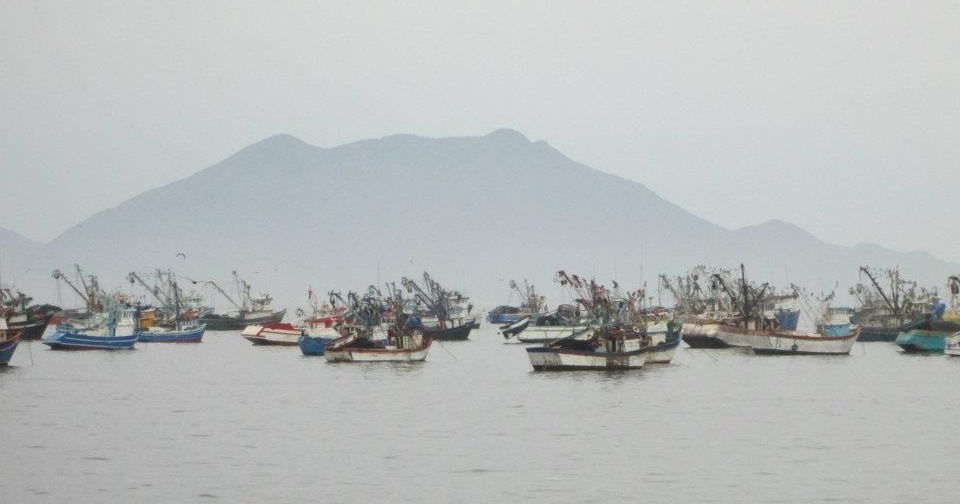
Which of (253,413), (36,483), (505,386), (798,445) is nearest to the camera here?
(36,483)

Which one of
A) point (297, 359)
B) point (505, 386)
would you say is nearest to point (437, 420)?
point (505, 386)

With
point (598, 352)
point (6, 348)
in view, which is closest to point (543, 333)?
point (598, 352)

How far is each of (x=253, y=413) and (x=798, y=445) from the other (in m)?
31.5

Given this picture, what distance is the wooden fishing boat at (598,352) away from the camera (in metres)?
105

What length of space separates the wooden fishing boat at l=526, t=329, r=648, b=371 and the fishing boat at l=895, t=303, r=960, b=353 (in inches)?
1895

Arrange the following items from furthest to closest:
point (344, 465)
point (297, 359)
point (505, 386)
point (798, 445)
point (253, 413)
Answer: point (297, 359) < point (505, 386) < point (253, 413) < point (798, 445) < point (344, 465)

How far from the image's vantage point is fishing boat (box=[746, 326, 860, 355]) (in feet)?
448

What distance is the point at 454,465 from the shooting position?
192 ft

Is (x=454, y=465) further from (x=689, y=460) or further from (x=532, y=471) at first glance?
(x=689, y=460)

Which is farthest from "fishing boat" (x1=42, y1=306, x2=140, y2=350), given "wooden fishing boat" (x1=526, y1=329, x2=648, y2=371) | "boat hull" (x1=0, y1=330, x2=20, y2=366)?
"wooden fishing boat" (x1=526, y1=329, x2=648, y2=371)

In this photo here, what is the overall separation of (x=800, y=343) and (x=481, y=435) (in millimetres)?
73515

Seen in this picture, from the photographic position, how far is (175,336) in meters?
192

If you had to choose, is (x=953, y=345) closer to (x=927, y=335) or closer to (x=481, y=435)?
(x=927, y=335)

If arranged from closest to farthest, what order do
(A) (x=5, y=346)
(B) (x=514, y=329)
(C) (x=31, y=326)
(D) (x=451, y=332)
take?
(A) (x=5, y=346)
(C) (x=31, y=326)
(D) (x=451, y=332)
(B) (x=514, y=329)
